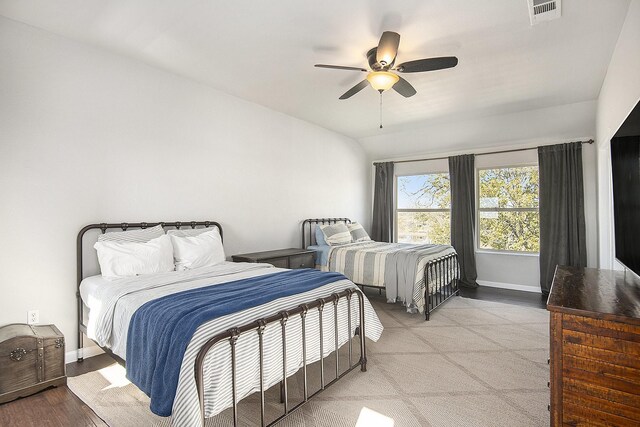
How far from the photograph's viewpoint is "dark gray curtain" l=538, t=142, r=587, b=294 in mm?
4758

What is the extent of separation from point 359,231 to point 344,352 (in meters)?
2.88

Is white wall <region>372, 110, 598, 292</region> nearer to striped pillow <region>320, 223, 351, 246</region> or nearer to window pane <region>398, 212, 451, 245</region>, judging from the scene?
window pane <region>398, 212, 451, 245</region>

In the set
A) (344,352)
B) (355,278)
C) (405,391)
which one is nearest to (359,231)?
(355,278)

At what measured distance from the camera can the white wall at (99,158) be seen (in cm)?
255

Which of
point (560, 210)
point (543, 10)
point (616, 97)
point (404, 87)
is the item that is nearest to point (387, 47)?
point (404, 87)

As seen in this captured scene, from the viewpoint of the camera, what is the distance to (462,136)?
18.3 ft

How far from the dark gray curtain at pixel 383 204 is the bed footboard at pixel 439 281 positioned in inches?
73.5

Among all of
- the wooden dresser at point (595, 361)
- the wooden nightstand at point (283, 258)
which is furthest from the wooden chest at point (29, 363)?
the wooden dresser at point (595, 361)

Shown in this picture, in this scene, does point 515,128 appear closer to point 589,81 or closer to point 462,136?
point 462,136

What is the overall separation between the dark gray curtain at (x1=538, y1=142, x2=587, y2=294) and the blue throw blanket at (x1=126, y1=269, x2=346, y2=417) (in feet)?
14.2

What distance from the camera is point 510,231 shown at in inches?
216

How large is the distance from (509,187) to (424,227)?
1600 mm

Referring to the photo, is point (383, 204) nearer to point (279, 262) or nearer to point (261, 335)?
point (279, 262)

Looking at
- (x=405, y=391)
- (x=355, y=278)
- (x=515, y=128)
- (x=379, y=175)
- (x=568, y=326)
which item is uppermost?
(x=515, y=128)
